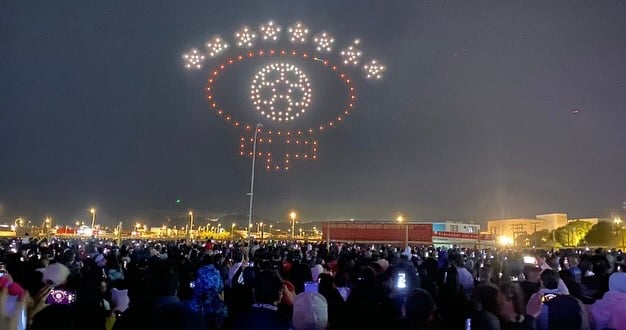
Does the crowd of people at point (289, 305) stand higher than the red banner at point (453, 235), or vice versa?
the red banner at point (453, 235)

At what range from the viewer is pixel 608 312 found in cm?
611

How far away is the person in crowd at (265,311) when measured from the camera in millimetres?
4891

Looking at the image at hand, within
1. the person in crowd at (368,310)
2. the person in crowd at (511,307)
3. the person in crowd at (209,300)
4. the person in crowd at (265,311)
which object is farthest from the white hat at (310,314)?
the person in crowd at (511,307)

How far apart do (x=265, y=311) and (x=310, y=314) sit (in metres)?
0.47

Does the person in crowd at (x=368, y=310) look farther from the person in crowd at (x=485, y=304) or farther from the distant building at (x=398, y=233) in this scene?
the distant building at (x=398, y=233)

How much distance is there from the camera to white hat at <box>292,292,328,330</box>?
4891 mm

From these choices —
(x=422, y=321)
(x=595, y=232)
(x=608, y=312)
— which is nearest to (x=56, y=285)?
(x=422, y=321)

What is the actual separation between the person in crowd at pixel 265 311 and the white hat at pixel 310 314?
0.45 ft

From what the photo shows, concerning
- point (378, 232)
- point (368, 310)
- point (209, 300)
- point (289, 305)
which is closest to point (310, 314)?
point (368, 310)

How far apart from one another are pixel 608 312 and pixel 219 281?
475 centimetres

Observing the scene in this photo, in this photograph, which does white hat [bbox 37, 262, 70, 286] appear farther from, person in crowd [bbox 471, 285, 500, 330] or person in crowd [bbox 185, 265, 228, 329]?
person in crowd [bbox 471, 285, 500, 330]

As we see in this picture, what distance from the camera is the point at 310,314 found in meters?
4.89

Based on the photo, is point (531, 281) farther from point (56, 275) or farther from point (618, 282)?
point (56, 275)

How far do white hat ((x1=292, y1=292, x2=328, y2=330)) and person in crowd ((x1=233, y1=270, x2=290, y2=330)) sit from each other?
138 mm
